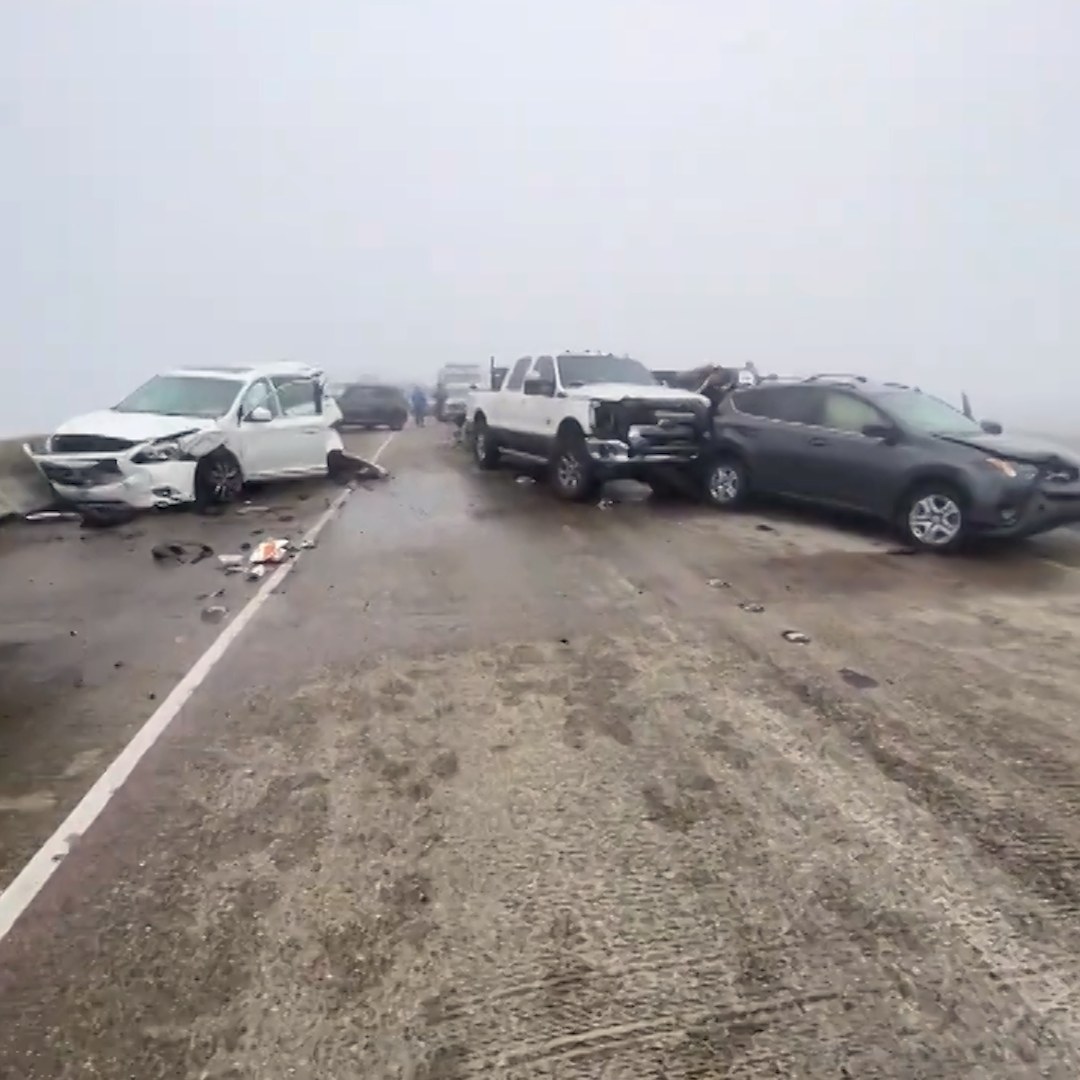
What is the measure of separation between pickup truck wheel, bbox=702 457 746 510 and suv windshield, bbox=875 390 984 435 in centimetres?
209

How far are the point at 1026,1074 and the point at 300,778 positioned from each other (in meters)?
2.92

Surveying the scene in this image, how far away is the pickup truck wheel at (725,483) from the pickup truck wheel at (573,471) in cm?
156

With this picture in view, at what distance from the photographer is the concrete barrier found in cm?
1077

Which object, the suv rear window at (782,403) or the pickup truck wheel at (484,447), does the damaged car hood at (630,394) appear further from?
the pickup truck wheel at (484,447)

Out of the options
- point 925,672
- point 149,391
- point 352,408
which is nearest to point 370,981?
point 925,672

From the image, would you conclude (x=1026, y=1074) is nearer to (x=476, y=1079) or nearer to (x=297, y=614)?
(x=476, y=1079)

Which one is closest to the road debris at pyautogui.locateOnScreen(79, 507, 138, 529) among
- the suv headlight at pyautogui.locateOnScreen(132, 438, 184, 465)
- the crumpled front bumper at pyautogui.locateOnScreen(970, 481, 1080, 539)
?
the suv headlight at pyautogui.locateOnScreen(132, 438, 184, 465)

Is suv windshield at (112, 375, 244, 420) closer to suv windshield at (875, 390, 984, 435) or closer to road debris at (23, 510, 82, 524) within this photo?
road debris at (23, 510, 82, 524)

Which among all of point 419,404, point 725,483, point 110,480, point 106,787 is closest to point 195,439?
point 110,480

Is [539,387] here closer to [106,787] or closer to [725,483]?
[725,483]

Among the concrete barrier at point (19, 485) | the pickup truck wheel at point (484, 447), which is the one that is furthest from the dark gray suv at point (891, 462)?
the concrete barrier at point (19, 485)

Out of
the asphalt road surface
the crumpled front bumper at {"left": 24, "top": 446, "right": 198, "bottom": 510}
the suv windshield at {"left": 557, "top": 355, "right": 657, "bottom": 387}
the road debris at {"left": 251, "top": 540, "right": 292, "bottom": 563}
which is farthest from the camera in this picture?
the suv windshield at {"left": 557, "top": 355, "right": 657, "bottom": 387}

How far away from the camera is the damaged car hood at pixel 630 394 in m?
12.0

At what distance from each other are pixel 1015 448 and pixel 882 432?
1.33 metres
